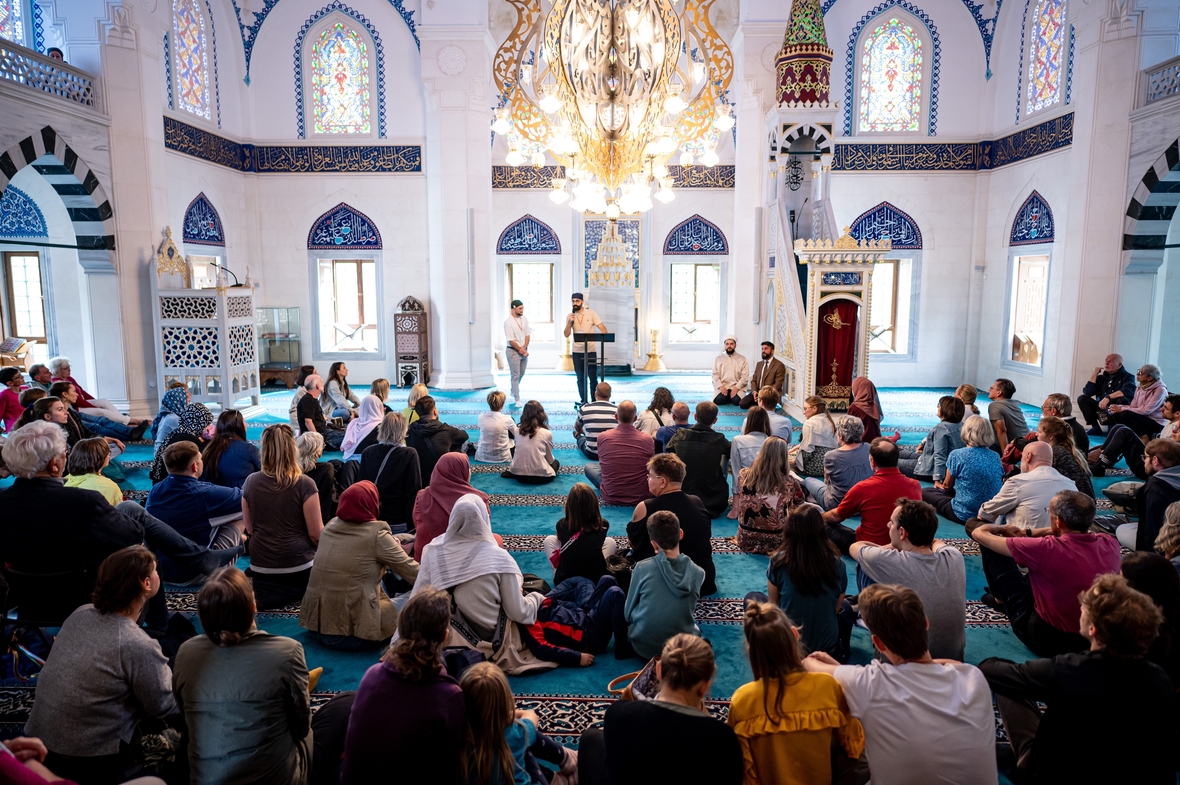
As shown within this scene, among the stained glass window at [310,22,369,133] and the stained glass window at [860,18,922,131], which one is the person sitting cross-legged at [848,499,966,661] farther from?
the stained glass window at [310,22,369,133]

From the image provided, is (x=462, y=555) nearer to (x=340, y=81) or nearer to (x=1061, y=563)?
(x=1061, y=563)

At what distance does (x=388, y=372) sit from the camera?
34.5 feet

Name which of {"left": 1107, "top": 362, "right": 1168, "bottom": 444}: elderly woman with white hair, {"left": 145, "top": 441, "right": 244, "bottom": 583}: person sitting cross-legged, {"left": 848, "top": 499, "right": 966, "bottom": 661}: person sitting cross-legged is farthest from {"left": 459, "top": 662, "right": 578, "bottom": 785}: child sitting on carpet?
{"left": 1107, "top": 362, "right": 1168, "bottom": 444}: elderly woman with white hair

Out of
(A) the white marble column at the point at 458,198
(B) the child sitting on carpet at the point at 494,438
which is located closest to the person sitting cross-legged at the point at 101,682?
(B) the child sitting on carpet at the point at 494,438

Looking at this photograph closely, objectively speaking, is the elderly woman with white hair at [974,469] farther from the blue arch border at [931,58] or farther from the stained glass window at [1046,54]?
the blue arch border at [931,58]

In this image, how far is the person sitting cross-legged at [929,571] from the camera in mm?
2482

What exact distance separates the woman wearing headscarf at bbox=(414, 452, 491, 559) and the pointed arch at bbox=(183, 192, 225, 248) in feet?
22.7

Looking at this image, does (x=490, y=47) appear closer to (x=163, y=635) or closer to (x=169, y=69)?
(x=169, y=69)

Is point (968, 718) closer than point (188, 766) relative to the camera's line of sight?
Yes

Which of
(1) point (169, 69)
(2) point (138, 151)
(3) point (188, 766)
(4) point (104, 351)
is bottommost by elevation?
(3) point (188, 766)

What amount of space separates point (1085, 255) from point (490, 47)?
701 cm

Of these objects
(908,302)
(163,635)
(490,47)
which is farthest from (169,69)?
(908,302)

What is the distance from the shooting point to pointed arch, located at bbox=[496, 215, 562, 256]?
439 inches

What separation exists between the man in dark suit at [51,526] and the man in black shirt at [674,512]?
1.90 m
